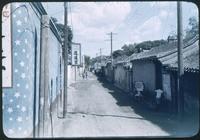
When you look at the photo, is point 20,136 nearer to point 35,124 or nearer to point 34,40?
A: point 35,124

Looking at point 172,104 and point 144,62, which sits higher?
point 144,62

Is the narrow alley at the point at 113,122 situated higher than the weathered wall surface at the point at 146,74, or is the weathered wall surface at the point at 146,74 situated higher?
the weathered wall surface at the point at 146,74

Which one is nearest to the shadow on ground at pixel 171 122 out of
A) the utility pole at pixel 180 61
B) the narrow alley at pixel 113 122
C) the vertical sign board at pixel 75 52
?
the narrow alley at pixel 113 122

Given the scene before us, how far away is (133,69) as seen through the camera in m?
29.7

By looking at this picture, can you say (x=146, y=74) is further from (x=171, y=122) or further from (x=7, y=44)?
(x=7, y=44)

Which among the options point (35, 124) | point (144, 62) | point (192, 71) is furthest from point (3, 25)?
point (144, 62)

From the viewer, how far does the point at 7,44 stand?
7719 millimetres

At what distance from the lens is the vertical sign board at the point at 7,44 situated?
764 centimetres

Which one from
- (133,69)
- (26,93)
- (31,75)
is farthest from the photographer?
(133,69)

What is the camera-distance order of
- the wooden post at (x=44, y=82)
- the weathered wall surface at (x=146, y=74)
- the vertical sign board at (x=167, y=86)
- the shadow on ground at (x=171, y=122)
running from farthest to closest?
the weathered wall surface at (x=146, y=74) < the vertical sign board at (x=167, y=86) < the shadow on ground at (x=171, y=122) < the wooden post at (x=44, y=82)

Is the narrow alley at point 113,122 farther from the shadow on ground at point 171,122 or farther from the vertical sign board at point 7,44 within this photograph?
the vertical sign board at point 7,44

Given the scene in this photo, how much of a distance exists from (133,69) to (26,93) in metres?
21.4

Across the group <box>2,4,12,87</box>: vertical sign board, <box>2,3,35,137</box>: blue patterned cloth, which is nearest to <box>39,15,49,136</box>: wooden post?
<box>2,3,35,137</box>: blue patterned cloth

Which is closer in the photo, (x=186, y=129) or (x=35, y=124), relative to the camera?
(x=35, y=124)
